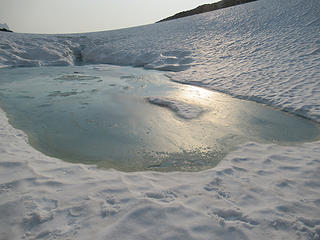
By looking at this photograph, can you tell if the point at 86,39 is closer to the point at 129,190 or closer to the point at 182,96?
the point at 182,96

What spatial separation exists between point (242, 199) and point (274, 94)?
176 inches

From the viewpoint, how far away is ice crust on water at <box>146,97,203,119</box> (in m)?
4.62

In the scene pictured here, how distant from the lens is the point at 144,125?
4.15 meters

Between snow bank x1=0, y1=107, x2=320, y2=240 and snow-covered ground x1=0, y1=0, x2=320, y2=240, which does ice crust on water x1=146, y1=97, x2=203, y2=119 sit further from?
snow bank x1=0, y1=107, x2=320, y2=240

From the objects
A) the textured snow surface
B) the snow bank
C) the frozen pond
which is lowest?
the snow bank

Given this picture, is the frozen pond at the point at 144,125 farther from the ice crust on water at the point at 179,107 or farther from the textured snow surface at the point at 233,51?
the textured snow surface at the point at 233,51

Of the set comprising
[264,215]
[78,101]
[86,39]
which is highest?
[86,39]

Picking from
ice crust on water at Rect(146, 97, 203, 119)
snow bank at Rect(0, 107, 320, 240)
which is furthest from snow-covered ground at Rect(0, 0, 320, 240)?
ice crust on water at Rect(146, 97, 203, 119)

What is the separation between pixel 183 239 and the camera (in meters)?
1.69

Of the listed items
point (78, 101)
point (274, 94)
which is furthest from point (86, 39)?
point (274, 94)

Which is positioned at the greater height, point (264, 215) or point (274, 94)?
point (274, 94)

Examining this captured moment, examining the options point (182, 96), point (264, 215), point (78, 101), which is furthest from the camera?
point (182, 96)

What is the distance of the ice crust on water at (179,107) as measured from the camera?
4.62 metres

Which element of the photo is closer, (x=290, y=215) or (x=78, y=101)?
(x=290, y=215)
